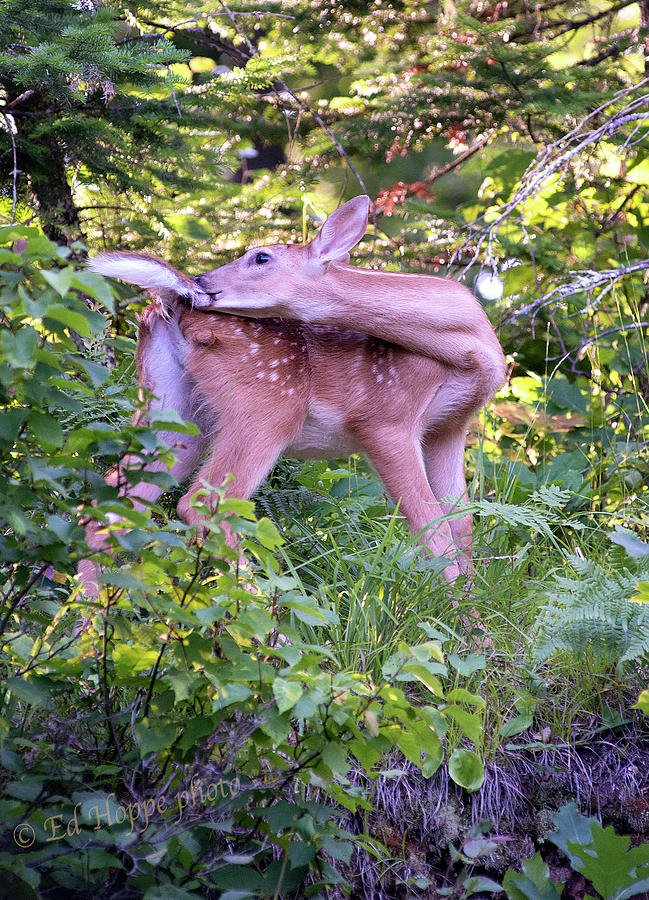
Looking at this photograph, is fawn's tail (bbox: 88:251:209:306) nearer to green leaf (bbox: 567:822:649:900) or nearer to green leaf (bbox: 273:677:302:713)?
green leaf (bbox: 273:677:302:713)

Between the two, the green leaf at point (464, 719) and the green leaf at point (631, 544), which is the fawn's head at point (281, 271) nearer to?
the green leaf at point (631, 544)

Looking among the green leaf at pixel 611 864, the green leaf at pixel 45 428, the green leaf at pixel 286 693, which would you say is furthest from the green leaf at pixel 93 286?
the green leaf at pixel 611 864

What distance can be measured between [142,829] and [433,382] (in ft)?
6.99

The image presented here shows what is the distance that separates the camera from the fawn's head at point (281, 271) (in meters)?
3.52

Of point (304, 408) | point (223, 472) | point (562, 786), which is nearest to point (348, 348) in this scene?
point (304, 408)

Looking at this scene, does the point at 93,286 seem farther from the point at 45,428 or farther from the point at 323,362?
the point at 323,362

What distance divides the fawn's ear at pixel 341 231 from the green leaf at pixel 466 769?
6.41ft

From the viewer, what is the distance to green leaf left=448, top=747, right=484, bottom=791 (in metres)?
2.52

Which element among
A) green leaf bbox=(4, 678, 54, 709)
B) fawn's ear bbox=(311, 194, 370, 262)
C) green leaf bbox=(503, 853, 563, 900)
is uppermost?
fawn's ear bbox=(311, 194, 370, 262)

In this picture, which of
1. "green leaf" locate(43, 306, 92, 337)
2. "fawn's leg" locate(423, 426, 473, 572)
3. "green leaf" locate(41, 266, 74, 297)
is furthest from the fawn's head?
"green leaf" locate(41, 266, 74, 297)

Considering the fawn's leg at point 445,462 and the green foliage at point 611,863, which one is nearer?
the green foliage at point 611,863

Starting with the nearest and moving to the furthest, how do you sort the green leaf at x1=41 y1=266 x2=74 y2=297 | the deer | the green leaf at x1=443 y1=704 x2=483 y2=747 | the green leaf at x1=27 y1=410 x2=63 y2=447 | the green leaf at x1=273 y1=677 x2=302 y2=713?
the green leaf at x1=41 y1=266 x2=74 y2=297 < the green leaf at x1=273 y1=677 x2=302 y2=713 < the green leaf at x1=27 y1=410 x2=63 y2=447 < the green leaf at x1=443 y1=704 x2=483 y2=747 < the deer

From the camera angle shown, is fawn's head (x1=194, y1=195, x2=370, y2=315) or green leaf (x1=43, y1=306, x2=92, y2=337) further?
fawn's head (x1=194, y1=195, x2=370, y2=315)

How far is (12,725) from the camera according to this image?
7.42 feet
